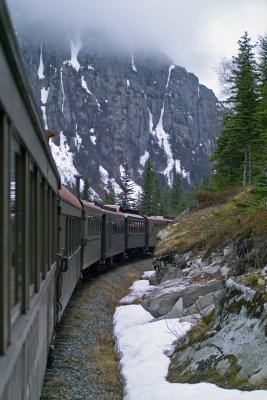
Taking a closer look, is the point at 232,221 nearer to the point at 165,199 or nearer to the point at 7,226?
the point at 7,226

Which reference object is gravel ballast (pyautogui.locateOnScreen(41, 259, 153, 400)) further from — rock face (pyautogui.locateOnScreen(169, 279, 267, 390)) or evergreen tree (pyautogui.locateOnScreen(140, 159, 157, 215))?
evergreen tree (pyautogui.locateOnScreen(140, 159, 157, 215))

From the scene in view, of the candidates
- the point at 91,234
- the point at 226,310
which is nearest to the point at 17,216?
the point at 226,310

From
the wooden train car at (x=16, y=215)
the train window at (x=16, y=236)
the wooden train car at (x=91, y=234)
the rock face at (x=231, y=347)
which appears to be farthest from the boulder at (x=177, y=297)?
the train window at (x=16, y=236)

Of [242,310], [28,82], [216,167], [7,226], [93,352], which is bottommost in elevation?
[93,352]

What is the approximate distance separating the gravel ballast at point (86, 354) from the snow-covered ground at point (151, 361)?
245 millimetres

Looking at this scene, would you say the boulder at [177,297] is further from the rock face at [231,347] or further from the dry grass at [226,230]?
the rock face at [231,347]

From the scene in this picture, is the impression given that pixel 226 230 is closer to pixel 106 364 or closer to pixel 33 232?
pixel 106 364

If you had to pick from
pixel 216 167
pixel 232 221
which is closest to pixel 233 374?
pixel 232 221

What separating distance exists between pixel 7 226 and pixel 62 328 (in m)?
9.41

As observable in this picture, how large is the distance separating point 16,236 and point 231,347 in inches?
167

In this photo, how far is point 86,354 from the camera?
9.73 meters

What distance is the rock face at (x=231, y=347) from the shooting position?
239 inches

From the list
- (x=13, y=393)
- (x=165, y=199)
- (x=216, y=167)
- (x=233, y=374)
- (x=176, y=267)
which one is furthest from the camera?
(x=165, y=199)

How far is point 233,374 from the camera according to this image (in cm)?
620
